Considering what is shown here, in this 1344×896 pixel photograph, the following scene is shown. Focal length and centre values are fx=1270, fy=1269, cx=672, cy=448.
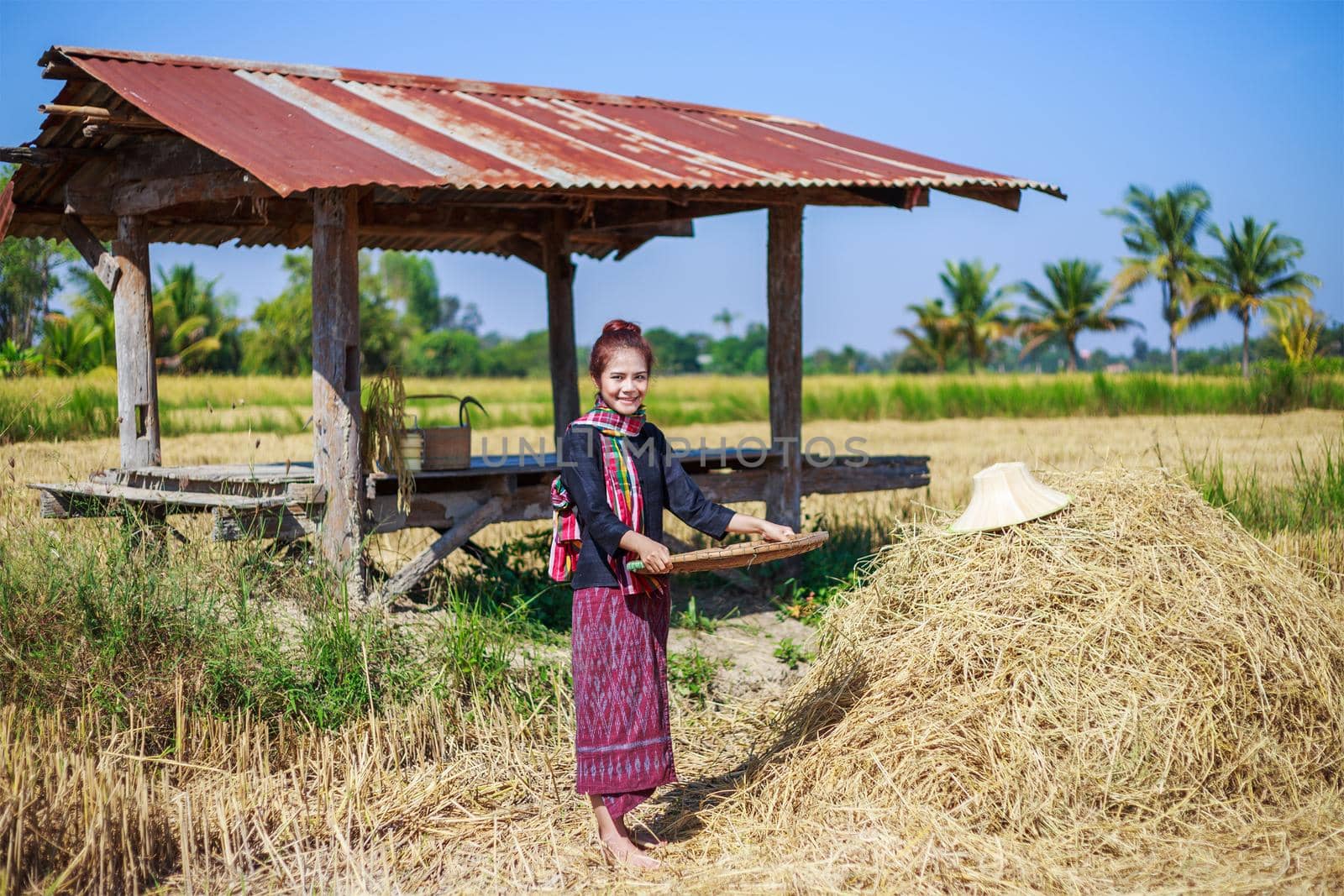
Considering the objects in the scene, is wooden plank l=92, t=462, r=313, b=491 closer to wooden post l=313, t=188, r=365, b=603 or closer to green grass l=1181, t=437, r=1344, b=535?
wooden post l=313, t=188, r=365, b=603

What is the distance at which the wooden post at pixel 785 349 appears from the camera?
8.23 meters

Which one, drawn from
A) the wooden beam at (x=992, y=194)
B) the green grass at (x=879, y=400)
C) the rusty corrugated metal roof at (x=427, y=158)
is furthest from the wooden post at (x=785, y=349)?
the green grass at (x=879, y=400)

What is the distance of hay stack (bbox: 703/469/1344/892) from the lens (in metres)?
4.21

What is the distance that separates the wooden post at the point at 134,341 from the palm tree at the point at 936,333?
154 ft

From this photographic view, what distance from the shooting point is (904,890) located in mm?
3975

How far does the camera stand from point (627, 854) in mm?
4328

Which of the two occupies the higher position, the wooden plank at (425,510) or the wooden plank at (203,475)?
the wooden plank at (203,475)

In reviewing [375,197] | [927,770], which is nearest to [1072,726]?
[927,770]

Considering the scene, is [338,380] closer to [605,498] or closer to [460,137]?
[460,137]

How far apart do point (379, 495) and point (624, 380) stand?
128 inches

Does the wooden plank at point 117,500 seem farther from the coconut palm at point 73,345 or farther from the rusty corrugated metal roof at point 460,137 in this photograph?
the coconut palm at point 73,345

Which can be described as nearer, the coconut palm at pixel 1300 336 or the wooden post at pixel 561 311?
the wooden post at pixel 561 311

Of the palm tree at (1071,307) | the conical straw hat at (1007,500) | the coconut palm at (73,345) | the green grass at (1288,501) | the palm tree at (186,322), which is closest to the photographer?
the conical straw hat at (1007,500)

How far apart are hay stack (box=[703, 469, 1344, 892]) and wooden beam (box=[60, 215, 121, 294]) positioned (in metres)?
5.00
